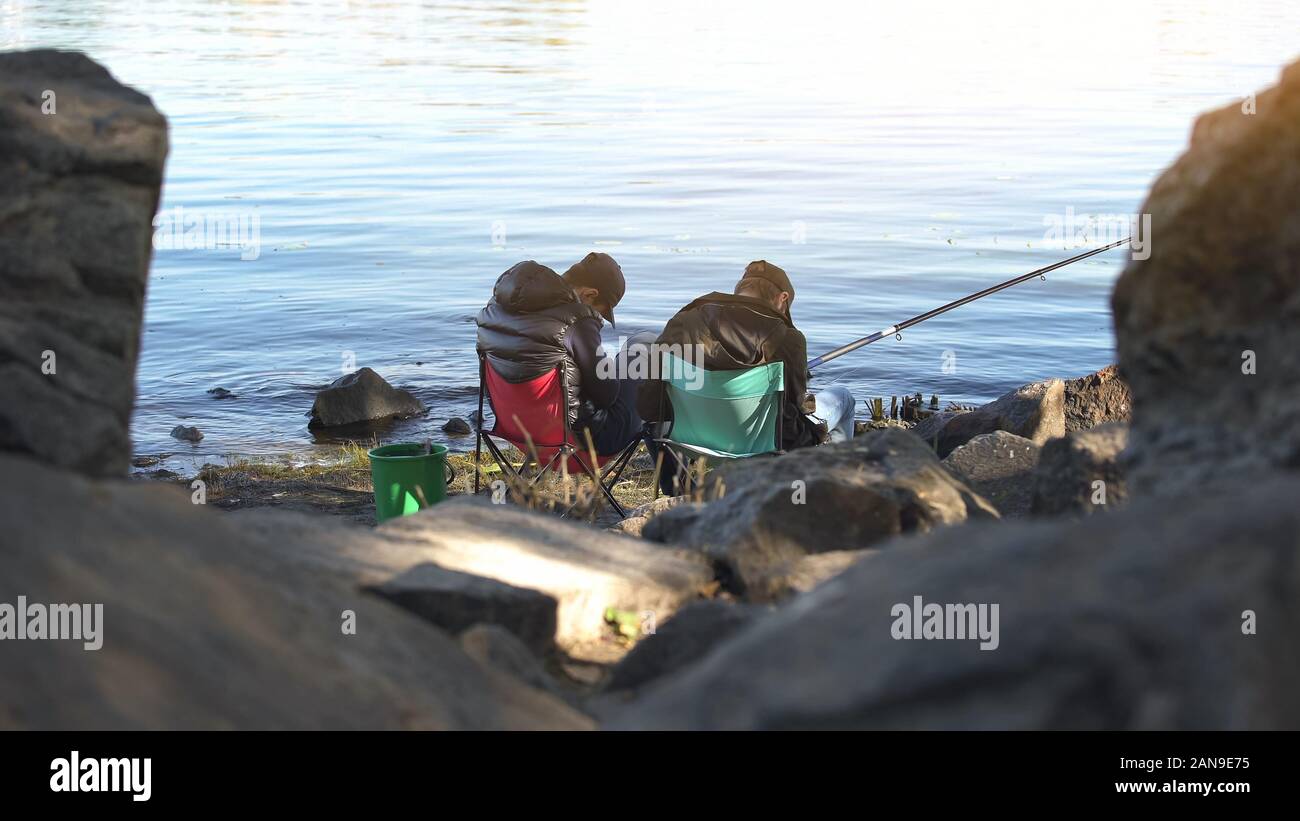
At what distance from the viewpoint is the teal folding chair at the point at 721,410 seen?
22.5 feet

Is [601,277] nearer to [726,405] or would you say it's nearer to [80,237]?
[726,405]

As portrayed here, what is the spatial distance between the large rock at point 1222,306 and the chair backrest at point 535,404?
13.8ft

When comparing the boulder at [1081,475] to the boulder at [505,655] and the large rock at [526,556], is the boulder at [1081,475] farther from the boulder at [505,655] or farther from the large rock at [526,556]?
the boulder at [505,655]

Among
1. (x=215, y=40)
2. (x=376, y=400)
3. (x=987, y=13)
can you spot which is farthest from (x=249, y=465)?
(x=987, y=13)

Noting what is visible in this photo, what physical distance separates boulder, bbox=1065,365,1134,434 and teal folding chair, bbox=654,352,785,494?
8.00 feet

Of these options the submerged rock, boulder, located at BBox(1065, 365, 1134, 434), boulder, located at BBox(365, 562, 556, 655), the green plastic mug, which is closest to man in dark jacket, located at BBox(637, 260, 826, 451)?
the green plastic mug

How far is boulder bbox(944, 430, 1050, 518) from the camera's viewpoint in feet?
18.4

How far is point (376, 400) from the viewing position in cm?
1100

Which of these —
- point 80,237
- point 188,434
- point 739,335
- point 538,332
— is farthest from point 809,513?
point 188,434

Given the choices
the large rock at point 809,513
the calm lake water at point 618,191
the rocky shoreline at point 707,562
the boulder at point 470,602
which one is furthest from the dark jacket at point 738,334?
the calm lake water at point 618,191

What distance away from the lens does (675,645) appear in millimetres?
3201

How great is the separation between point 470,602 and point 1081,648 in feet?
5.50

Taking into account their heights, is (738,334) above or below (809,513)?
above
